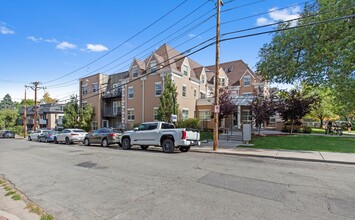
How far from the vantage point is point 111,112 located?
36469 mm

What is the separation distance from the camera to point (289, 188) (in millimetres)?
6156

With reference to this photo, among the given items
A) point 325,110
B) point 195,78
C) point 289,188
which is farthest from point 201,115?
point 289,188

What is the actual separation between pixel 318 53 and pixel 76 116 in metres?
35.1

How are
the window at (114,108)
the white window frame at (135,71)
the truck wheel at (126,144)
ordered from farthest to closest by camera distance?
the window at (114,108)
the white window frame at (135,71)
the truck wheel at (126,144)

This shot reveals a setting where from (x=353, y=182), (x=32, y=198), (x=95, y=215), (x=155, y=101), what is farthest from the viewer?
(x=155, y=101)

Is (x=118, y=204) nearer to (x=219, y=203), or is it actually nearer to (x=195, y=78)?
(x=219, y=203)

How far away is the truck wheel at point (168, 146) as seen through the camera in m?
13.8

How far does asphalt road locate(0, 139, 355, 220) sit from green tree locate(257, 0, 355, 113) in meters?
8.37

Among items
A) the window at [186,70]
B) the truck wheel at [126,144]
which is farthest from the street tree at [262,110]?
the window at [186,70]

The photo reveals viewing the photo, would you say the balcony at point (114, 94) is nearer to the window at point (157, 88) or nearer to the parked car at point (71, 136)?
the window at point (157, 88)

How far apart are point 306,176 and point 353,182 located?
4.17ft

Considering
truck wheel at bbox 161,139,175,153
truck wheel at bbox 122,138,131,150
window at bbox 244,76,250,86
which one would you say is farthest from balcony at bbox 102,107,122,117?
truck wheel at bbox 161,139,175,153

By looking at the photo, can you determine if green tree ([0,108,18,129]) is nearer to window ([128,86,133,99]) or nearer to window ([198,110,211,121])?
window ([128,86,133,99])

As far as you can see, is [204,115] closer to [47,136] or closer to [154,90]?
[154,90]
